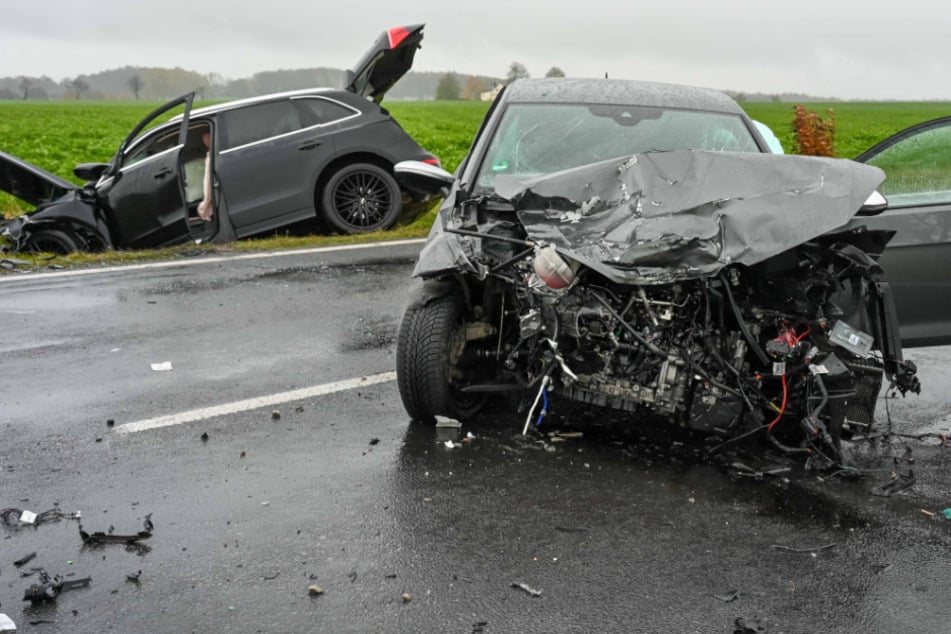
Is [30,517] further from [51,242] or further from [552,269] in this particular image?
[51,242]

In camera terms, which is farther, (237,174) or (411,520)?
(237,174)

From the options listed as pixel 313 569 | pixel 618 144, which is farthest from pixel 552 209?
pixel 313 569

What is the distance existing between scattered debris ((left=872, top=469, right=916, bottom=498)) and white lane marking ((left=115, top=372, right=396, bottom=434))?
2992 mm

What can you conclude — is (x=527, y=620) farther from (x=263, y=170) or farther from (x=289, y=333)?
(x=263, y=170)

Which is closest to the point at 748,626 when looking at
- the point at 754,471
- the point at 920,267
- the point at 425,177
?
the point at 754,471

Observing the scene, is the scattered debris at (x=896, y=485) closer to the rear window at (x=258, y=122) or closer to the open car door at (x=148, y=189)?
the open car door at (x=148, y=189)

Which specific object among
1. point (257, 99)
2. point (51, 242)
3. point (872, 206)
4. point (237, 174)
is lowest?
point (51, 242)

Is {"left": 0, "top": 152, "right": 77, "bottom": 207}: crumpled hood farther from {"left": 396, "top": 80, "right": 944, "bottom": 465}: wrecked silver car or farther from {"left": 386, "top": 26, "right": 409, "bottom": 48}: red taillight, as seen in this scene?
{"left": 396, "top": 80, "right": 944, "bottom": 465}: wrecked silver car

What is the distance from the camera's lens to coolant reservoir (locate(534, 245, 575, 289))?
4773mm

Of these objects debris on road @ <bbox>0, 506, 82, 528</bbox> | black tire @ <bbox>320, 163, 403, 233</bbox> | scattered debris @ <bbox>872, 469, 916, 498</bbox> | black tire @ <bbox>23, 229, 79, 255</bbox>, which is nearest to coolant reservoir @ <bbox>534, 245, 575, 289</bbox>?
scattered debris @ <bbox>872, 469, 916, 498</bbox>

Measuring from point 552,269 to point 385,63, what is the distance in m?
7.51

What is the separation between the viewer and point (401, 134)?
12.0 metres

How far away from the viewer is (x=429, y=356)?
17.2ft

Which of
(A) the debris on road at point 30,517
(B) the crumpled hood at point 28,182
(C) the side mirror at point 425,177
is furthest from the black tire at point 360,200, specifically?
(A) the debris on road at point 30,517
